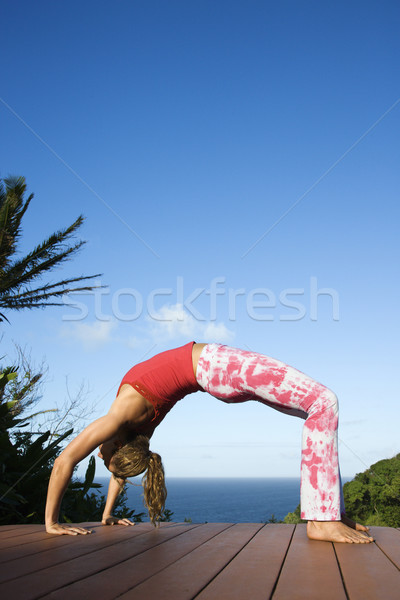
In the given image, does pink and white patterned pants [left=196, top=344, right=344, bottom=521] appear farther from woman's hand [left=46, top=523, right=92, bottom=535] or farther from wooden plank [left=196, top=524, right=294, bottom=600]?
woman's hand [left=46, top=523, right=92, bottom=535]

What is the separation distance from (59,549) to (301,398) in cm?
121

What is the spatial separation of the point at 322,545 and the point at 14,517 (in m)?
2.61

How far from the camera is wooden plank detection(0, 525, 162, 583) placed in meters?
1.69

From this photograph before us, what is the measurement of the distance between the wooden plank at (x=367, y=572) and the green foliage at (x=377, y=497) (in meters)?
13.0

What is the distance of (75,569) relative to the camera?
1677 millimetres

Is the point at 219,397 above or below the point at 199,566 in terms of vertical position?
above

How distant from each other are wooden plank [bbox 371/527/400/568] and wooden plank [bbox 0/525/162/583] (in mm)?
1135

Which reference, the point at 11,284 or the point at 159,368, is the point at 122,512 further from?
the point at 11,284

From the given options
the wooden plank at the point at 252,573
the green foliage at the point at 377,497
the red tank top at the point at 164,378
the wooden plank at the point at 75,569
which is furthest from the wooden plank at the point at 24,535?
the green foliage at the point at 377,497

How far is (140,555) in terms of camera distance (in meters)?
1.93

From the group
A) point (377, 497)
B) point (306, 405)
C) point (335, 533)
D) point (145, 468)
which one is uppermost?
point (306, 405)

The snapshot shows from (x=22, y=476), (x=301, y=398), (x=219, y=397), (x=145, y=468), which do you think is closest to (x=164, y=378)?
(x=219, y=397)

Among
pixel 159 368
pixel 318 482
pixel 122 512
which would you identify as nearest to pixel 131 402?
pixel 159 368

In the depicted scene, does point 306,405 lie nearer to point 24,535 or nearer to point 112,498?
point 112,498
